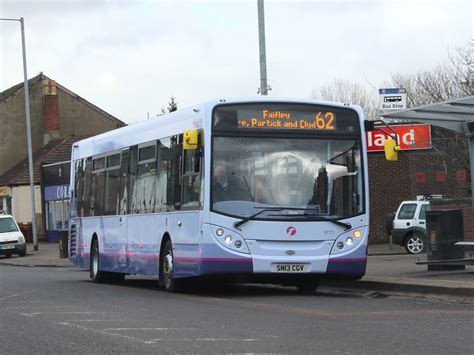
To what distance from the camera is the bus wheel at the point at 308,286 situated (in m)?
15.5

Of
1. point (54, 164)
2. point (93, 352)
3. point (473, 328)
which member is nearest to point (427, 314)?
point (473, 328)

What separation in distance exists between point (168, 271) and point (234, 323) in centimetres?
512

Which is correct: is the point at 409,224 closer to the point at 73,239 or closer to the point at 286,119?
the point at 73,239

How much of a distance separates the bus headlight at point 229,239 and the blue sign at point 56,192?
35.2 meters

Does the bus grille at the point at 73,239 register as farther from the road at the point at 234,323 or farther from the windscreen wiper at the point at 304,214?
the windscreen wiper at the point at 304,214

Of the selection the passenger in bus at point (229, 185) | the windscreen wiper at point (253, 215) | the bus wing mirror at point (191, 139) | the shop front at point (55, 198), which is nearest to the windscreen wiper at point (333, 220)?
the windscreen wiper at point (253, 215)

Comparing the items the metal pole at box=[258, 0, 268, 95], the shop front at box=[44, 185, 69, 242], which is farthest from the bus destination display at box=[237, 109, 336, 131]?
the shop front at box=[44, 185, 69, 242]

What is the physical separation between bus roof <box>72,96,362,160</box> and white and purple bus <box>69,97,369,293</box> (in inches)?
1.4

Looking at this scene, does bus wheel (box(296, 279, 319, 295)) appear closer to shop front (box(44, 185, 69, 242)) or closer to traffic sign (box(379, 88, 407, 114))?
traffic sign (box(379, 88, 407, 114))

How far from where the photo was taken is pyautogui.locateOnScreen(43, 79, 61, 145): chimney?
58.2 meters

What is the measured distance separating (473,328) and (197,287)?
7864 mm

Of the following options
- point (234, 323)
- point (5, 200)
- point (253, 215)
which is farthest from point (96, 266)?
point (5, 200)

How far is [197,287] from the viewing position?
56.0ft

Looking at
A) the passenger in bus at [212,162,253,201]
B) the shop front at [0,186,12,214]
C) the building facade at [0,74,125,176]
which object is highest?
the building facade at [0,74,125,176]
